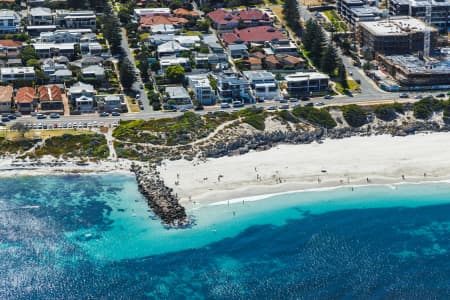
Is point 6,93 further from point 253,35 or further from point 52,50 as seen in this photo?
point 253,35

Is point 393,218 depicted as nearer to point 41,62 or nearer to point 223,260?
point 223,260

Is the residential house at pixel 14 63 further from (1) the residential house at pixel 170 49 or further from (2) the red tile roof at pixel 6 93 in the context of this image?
(1) the residential house at pixel 170 49

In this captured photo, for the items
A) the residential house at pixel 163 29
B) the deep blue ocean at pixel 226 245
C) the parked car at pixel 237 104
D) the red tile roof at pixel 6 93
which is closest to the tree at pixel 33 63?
the red tile roof at pixel 6 93

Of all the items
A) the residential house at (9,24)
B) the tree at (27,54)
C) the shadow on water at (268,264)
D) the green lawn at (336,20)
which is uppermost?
the residential house at (9,24)

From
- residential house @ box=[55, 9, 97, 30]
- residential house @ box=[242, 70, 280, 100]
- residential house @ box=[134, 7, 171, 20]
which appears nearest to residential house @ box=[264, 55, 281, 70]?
residential house @ box=[242, 70, 280, 100]

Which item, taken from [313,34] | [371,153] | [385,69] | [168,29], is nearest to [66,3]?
[168,29]

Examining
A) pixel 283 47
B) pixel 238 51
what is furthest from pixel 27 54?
pixel 283 47

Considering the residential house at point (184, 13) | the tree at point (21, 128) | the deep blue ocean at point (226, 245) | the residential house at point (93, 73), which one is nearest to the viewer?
the deep blue ocean at point (226, 245)
